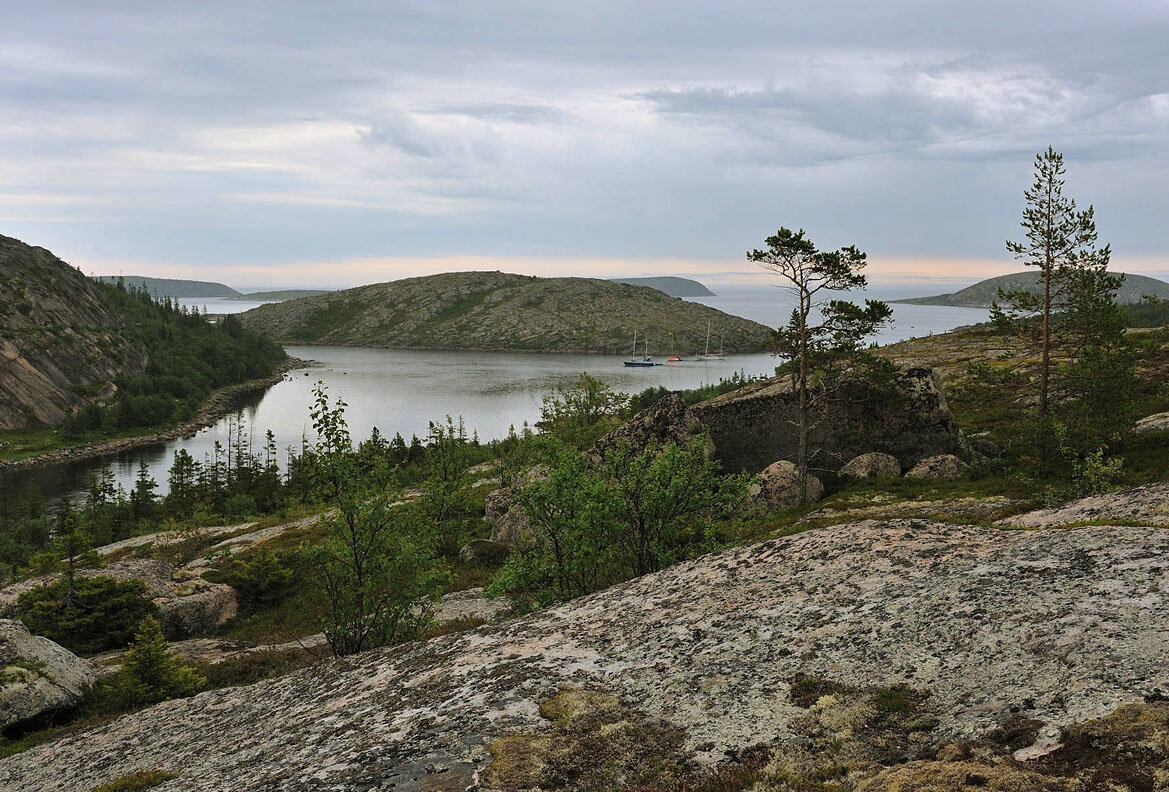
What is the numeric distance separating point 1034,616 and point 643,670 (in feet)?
13.3

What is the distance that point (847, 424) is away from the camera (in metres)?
33.8

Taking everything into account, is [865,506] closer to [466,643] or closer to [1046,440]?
[1046,440]

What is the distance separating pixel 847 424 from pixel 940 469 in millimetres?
4658

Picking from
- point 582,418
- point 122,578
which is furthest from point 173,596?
point 582,418

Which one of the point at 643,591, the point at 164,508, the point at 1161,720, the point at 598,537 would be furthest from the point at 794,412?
the point at 164,508

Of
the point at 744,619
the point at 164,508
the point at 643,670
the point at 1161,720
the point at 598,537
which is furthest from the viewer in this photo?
the point at 164,508

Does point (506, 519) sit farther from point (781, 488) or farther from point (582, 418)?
point (582, 418)

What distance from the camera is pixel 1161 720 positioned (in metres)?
4.82

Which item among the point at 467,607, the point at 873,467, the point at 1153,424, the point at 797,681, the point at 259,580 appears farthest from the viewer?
the point at 259,580

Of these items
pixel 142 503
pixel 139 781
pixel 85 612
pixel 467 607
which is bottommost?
pixel 142 503

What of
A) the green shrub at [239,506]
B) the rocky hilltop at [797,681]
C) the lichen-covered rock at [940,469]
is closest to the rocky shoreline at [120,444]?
the green shrub at [239,506]

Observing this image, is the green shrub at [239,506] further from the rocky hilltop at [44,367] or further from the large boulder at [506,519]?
the rocky hilltop at [44,367]

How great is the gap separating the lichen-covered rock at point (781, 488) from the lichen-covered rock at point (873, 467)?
6.26 ft

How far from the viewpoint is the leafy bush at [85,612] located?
28.7 m
